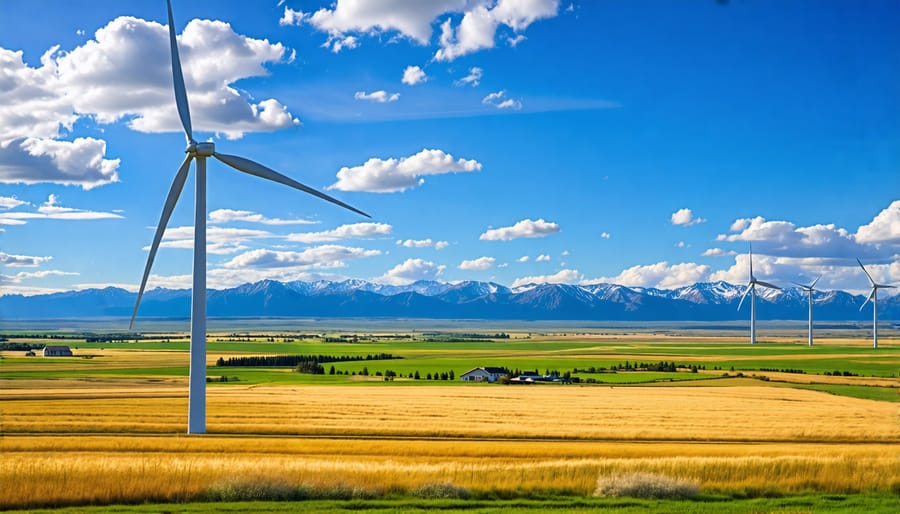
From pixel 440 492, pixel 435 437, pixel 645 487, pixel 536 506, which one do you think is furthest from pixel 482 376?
pixel 536 506

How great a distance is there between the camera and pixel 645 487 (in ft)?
76.8

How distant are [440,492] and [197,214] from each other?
28.7m

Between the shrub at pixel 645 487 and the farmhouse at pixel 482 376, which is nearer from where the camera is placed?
the shrub at pixel 645 487

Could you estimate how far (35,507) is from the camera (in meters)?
21.0

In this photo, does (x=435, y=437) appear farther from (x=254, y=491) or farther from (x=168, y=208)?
(x=254, y=491)

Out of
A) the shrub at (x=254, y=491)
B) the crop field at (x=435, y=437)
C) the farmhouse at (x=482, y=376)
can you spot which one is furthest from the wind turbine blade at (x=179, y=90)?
the farmhouse at (x=482, y=376)

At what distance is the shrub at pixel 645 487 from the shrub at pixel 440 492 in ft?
12.3

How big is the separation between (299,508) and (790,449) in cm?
3019

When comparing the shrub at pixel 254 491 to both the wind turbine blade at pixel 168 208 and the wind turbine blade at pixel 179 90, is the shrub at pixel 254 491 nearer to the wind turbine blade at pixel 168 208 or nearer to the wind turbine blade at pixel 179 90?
the wind turbine blade at pixel 168 208

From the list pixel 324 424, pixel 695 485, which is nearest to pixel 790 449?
pixel 695 485

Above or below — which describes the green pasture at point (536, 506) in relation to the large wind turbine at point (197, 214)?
below

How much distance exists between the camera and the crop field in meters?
23.2

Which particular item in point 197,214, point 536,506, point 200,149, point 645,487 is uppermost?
point 200,149

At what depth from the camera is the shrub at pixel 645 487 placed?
2330cm
